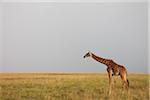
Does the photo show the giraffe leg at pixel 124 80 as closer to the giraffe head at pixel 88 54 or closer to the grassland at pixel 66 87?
the grassland at pixel 66 87

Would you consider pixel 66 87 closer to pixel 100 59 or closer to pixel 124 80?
pixel 100 59

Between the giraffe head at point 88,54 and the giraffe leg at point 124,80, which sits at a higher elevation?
the giraffe head at point 88,54

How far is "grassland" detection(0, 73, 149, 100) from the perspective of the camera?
4.04 m

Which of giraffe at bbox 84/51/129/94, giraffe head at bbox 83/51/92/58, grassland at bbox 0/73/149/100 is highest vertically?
giraffe head at bbox 83/51/92/58

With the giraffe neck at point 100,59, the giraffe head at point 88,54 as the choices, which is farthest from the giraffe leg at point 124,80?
the giraffe head at point 88,54

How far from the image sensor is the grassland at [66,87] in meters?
4.04

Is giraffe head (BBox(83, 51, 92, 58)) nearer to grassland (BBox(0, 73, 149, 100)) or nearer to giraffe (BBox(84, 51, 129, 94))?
giraffe (BBox(84, 51, 129, 94))

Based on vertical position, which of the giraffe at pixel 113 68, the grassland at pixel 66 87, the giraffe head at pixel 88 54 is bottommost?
the grassland at pixel 66 87

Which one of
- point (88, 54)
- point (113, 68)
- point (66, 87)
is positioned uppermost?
point (88, 54)

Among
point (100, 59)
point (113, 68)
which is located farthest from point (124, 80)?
point (100, 59)

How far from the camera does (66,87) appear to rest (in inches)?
160

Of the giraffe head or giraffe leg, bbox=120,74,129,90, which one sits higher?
the giraffe head

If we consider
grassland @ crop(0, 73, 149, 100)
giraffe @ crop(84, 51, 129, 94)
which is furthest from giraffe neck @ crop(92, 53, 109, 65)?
grassland @ crop(0, 73, 149, 100)

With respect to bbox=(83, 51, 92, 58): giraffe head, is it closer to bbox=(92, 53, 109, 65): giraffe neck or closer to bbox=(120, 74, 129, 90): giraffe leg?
bbox=(92, 53, 109, 65): giraffe neck
